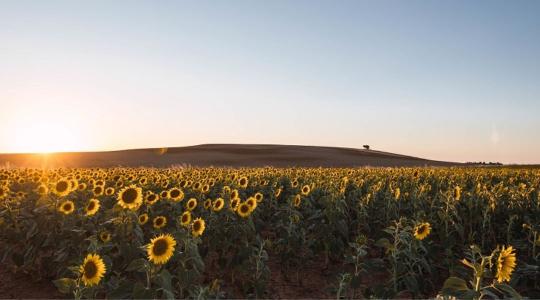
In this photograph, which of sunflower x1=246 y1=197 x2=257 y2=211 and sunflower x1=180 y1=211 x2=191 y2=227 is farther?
sunflower x1=246 y1=197 x2=257 y2=211

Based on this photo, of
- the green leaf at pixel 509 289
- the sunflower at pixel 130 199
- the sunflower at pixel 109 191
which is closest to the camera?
the green leaf at pixel 509 289

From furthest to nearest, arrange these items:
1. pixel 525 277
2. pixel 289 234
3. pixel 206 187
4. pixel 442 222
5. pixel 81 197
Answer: pixel 206 187, pixel 81 197, pixel 442 222, pixel 289 234, pixel 525 277

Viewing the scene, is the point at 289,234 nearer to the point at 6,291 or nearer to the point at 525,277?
the point at 525,277

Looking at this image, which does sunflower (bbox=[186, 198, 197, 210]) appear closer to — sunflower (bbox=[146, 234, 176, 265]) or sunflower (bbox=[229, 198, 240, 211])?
sunflower (bbox=[229, 198, 240, 211])

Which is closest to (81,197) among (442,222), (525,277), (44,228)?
(44,228)

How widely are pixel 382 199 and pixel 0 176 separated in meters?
10.2

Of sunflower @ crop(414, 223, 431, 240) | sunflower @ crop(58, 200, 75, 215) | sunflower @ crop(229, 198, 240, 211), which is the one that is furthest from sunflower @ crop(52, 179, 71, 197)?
sunflower @ crop(414, 223, 431, 240)

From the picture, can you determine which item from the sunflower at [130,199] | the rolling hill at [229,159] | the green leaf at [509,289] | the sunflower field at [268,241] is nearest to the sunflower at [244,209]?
the sunflower field at [268,241]

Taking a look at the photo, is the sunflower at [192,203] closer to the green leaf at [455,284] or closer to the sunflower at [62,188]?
the sunflower at [62,188]

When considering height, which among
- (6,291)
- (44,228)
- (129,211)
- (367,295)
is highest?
(129,211)

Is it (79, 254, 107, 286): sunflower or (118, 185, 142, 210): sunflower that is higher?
(118, 185, 142, 210): sunflower

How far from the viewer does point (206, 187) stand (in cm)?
973

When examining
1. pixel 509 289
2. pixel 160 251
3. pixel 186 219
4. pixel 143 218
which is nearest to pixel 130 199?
pixel 143 218

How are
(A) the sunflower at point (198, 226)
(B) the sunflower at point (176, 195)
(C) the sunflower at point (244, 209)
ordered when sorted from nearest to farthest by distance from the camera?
1. (A) the sunflower at point (198, 226)
2. (C) the sunflower at point (244, 209)
3. (B) the sunflower at point (176, 195)
